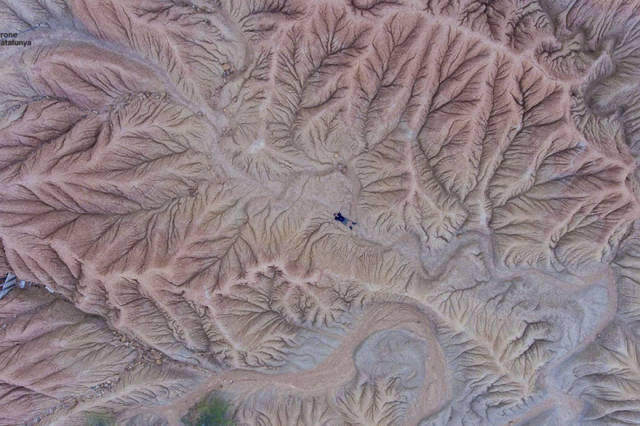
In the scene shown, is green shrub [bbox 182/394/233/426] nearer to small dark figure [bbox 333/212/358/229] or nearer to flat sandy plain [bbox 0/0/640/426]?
flat sandy plain [bbox 0/0/640/426]

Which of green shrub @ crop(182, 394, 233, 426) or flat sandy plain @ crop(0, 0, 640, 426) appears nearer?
flat sandy plain @ crop(0, 0, 640, 426)

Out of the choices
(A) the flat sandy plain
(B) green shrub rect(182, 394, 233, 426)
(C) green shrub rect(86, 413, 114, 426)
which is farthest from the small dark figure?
(C) green shrub rect(86, 413, 114, 426)

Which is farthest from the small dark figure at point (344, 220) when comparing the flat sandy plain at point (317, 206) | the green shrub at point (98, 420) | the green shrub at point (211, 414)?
the green shrub at point (98, 420)

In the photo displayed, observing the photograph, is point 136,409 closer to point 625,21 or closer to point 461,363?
point 461,363

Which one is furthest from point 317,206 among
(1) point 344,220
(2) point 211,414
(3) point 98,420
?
(3) point 98,420

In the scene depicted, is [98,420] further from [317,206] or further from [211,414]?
[317,206]

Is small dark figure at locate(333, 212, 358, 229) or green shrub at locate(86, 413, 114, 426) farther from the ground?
small dark figure at locate(333, 212, 358, 229)
